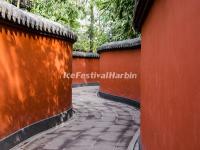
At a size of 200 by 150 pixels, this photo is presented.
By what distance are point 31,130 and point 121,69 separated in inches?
347

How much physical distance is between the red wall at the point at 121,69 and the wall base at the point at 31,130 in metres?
4.14

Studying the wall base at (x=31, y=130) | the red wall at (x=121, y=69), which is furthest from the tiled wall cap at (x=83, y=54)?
the wall base at (x=31, y=130)

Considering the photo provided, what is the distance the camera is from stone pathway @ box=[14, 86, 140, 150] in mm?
8015

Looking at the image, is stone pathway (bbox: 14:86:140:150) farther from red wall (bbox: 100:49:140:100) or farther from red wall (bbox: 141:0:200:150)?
red wall (bbox: 141:0:200:150)

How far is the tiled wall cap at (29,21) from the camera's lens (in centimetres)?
702

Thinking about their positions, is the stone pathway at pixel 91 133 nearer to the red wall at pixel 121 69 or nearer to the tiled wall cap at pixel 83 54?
the red wall at pixel 121 69

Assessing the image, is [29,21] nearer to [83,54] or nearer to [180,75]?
[180,75]

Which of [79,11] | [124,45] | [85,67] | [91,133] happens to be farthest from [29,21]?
[85,67]

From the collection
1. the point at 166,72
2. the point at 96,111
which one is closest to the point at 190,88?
the point at 166,72

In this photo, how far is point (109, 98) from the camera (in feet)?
61.6

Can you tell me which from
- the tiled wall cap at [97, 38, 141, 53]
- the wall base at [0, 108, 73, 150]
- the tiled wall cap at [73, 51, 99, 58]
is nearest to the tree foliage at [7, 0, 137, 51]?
the tiled wall cap at [97, 38, 141, 53]

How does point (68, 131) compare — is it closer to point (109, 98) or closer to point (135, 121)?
point (135, 121)

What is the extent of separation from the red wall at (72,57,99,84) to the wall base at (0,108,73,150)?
47.0 ft

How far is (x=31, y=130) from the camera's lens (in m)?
8.79
